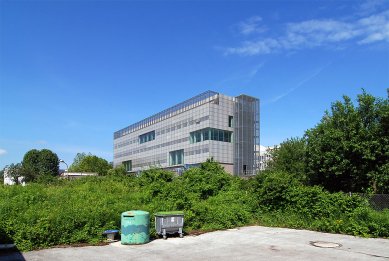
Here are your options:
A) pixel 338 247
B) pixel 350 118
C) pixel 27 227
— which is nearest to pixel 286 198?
pixel 338 247

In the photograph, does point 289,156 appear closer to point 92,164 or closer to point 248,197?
point 248,197

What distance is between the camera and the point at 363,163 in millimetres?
Result: 24469

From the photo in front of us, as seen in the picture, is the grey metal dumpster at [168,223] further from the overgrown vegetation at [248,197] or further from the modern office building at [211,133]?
the modern office building at [211,133]

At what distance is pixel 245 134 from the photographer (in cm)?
8738

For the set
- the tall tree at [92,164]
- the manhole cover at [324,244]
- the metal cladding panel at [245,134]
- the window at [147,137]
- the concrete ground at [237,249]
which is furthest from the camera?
the tall tree at [92,164]

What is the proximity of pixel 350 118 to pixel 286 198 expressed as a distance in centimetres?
963

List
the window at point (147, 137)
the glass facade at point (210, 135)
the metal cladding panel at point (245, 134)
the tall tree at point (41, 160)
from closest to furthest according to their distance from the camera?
the glass facade at point (210, 135) < the metal cladding panel at point (245, 134) < the tall tree at point (41, 160) < the window at point (147, 137)

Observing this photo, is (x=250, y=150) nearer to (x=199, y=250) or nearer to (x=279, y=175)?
(x=279, y=175)

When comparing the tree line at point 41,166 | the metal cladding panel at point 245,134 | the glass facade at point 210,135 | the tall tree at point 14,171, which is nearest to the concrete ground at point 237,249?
the tree line at point 41,166

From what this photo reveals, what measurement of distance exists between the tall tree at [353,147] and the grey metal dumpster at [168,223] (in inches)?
570

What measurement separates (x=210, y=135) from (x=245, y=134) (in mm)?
9744

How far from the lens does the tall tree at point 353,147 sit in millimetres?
23656

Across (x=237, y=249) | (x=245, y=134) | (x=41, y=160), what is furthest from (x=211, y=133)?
(x=237, y=249)

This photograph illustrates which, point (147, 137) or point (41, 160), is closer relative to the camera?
point (41, 160)
